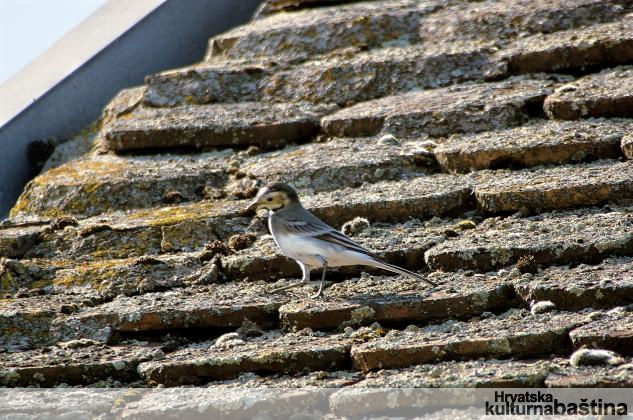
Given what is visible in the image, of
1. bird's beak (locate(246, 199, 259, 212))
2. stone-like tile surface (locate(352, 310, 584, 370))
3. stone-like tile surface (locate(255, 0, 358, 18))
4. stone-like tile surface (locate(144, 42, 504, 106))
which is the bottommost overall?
stone-like tile surface (locate(352, 310, 584, 370))

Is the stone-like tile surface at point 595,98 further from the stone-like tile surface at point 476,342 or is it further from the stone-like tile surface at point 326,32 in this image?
the stone-like tile surface at point 476,342

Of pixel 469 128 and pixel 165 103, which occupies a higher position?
pixel 165 103

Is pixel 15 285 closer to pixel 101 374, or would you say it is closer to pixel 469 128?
pixel 101 374

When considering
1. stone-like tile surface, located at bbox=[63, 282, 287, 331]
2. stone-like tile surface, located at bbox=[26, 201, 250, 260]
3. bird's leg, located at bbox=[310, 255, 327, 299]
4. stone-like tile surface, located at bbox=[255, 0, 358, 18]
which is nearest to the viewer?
stone-like tile surface, located at bbox=[63, 282, 287, 331]

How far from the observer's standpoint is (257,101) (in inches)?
254

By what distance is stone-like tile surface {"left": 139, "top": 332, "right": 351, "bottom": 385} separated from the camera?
4.09 metres

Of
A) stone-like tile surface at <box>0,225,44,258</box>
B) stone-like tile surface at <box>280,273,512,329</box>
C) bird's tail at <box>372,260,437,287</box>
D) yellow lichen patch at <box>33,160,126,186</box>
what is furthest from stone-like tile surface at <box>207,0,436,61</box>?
stone-like tile surface at <box>280,273,512,329</box>

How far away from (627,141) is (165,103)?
2822 mm

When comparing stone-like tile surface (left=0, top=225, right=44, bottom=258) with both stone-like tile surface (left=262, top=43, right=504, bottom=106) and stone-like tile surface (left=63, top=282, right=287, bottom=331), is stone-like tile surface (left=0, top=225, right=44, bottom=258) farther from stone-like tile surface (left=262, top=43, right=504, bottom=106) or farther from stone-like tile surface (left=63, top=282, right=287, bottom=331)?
stone-like tile surface (left=262, top=43, right=504, bottom=106)

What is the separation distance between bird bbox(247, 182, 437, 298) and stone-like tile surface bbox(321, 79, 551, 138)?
0.88 metres

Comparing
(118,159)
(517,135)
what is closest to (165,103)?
(118,159)

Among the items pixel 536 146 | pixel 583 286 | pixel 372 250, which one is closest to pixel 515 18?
pixel 536 146

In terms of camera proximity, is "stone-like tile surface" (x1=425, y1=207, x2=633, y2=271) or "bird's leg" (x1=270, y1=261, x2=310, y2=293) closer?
"stone-like tile surface" (x1=425, y1=207, x2=633, y2=271)

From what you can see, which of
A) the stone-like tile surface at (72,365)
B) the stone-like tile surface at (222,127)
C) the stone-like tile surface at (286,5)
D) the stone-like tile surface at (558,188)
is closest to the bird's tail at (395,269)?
the stone-like tile surface at (558,188)
